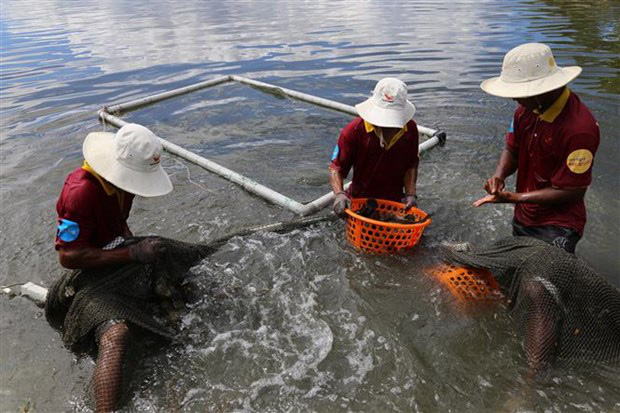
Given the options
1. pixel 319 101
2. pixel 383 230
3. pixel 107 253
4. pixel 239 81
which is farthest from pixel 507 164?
pixel 239 81

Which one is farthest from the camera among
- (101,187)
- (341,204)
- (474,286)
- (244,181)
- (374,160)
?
(244,181)

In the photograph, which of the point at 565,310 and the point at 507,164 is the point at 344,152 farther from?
the point at 565,310

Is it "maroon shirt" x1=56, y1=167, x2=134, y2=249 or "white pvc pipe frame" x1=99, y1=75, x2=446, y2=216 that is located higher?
"maroon shirt" x1=56, y1=167, x2=134, y2=249

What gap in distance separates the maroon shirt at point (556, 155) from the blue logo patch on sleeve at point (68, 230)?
3.26 meters

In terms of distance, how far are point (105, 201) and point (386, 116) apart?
2264mm

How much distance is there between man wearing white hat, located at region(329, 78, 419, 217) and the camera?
12.8 feet

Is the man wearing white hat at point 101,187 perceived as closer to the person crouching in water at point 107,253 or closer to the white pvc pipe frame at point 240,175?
the person crouching in water at point 107,253

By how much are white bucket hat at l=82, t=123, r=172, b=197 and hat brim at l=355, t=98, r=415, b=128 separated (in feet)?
5.77

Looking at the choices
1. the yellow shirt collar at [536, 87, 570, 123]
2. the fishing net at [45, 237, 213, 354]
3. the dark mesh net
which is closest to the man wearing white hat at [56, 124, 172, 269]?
the fishing net at [45, 237, 213, 354]

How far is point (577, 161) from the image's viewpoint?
10.3 feet

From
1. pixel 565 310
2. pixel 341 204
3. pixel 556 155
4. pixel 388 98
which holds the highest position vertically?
pixel 388 98

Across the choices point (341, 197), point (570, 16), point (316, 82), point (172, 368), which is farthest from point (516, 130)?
point (570, 16)

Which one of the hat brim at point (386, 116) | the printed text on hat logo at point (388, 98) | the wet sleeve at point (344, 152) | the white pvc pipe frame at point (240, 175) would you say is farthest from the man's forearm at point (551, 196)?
the white pvc pipe frame at point (240, 175)

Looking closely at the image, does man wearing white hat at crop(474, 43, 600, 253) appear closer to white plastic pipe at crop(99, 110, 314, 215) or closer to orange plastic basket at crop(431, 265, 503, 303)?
orange plastic basket at crop(431, 265, 503, 303)
